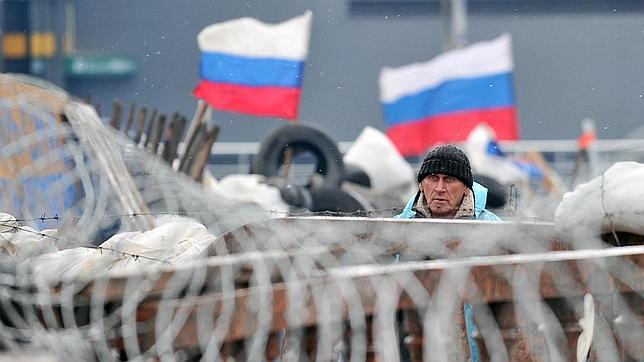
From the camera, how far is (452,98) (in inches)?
580

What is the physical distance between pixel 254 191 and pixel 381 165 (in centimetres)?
279

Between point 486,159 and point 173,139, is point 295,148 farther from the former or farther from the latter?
point 486,159

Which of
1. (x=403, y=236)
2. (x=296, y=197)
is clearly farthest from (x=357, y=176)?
(x=403, y=236)

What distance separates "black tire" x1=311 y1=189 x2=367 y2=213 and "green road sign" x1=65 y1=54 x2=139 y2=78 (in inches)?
540

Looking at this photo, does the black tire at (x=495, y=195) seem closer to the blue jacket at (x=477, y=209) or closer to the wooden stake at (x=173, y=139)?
the wooden stake at (x=173, y=139)

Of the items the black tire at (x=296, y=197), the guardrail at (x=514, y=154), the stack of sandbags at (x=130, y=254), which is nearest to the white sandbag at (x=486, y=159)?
the guardrail at (x=514, y=154)

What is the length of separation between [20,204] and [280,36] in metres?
5.23

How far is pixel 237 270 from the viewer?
3.39m

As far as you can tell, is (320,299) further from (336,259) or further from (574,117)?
(574,117)

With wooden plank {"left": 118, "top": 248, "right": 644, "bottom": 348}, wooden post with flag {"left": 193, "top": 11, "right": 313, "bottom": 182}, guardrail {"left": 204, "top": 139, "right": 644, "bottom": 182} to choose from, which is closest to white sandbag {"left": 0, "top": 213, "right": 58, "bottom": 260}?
wooden plank {"left": 118, "top": 248, "right": 644, "bottom": 348}

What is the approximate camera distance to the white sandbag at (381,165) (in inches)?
509

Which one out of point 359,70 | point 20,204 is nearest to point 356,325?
point 20,204

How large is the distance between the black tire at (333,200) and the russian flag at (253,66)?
1130mm

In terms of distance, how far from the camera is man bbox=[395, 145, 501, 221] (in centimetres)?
494
